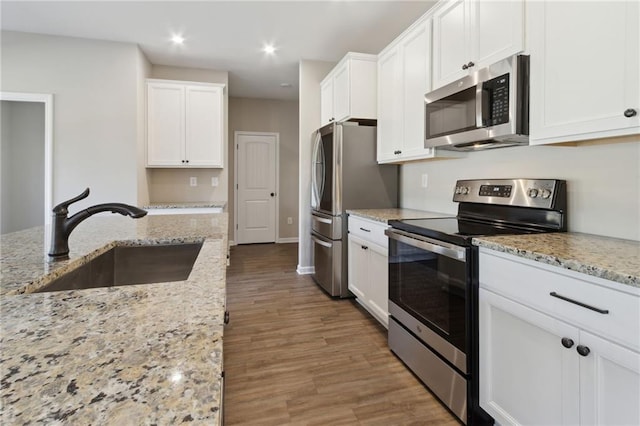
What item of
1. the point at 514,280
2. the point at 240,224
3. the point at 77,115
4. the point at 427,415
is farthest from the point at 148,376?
the point at 240,224

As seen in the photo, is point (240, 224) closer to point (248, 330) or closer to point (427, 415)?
point (248, 330)

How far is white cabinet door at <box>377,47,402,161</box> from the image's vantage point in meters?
2.73

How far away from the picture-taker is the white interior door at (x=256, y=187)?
6.16 meters

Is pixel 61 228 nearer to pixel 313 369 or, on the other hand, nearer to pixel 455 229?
pixel 313 369

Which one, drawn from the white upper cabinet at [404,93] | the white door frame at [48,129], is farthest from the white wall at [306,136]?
the white door frame at [48,129]

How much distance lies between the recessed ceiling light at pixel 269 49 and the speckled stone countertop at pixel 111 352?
3506 mm

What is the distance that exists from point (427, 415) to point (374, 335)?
34.0 inches

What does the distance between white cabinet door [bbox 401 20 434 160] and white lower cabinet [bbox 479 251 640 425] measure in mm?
1234

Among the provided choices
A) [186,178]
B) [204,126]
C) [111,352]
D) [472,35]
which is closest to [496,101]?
[472,35]

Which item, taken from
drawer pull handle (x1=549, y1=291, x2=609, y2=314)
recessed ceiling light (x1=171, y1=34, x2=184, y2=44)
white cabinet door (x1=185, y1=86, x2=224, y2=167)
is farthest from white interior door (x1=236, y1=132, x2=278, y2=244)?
drawer pull handle (x1=549, y1=291, x2=609, y2=314)

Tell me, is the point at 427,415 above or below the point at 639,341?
below

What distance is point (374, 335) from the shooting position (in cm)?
248

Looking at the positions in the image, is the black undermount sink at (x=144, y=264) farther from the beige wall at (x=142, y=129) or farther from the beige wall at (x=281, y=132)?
the beige wall at (x=281, y=132)

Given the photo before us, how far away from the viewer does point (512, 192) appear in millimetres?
1866
